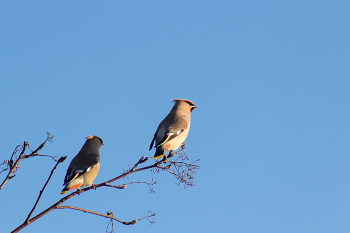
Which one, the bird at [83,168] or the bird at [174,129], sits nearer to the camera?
the bird at [83,168]

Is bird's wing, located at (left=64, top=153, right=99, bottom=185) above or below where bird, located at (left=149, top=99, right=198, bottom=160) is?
below

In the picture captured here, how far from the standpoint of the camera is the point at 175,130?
5449mm

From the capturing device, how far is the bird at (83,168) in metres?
4.94

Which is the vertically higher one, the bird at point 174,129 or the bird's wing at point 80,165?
the bird at point 174,129

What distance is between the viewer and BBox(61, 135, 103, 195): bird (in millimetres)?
4938

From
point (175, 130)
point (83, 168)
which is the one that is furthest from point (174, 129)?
point (83, 168)

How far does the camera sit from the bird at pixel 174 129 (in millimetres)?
5242

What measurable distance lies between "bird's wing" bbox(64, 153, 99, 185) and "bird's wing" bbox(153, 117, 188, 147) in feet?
2.91

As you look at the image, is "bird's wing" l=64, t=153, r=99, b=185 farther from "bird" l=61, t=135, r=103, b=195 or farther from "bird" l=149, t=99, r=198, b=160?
"bird" l=149, t=99, r=198, b=160

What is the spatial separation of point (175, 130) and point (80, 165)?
53.1 inches

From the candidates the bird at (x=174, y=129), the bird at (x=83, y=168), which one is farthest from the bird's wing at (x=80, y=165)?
Answer: the bird at (x=174, y=129)

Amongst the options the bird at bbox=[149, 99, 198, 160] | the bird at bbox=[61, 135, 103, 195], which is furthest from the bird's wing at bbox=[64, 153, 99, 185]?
the bird at bbox=[149, 99, 198, 160]

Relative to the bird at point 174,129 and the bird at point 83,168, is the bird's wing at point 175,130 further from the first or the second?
the bird at point 83,168

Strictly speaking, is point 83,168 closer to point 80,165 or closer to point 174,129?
point 80,165
